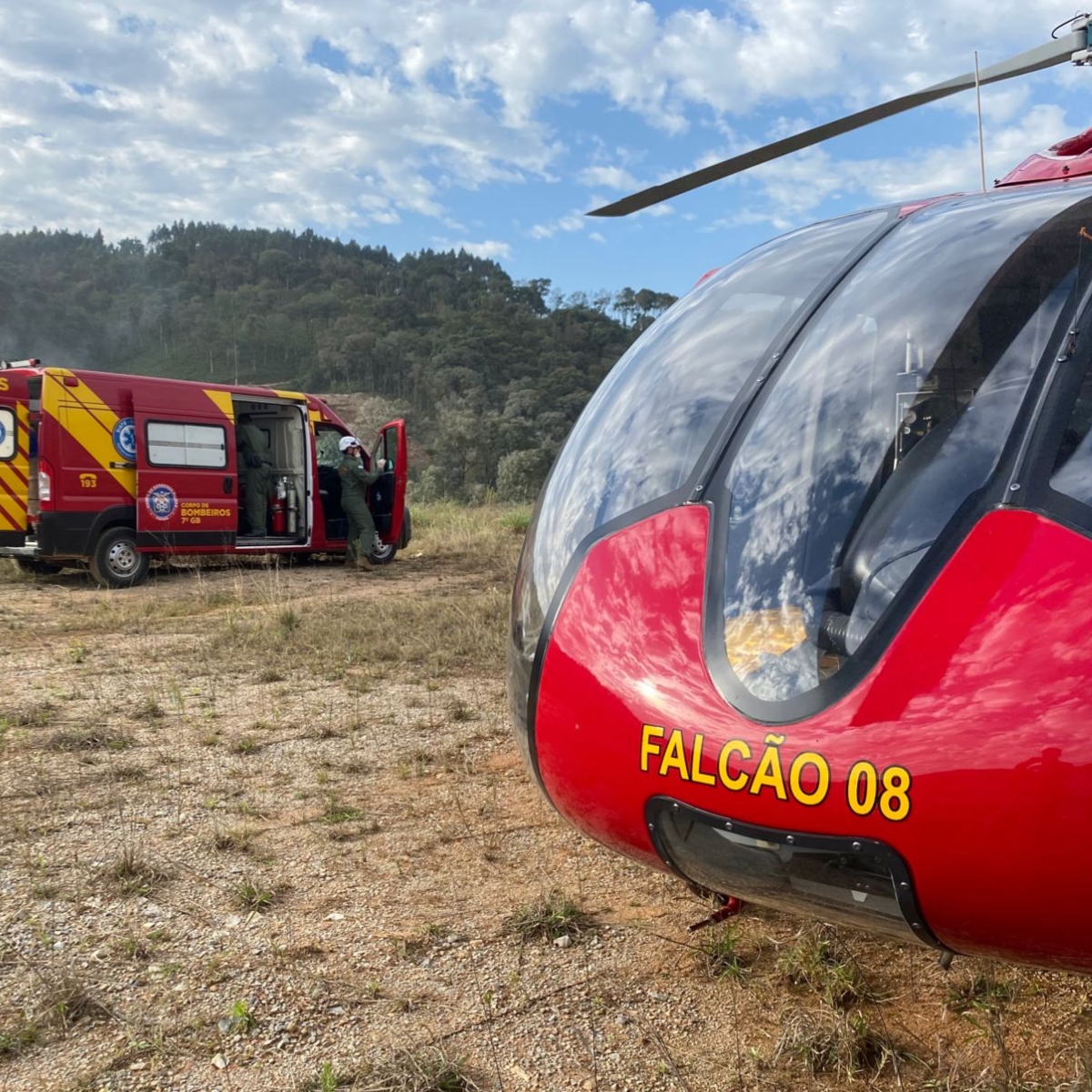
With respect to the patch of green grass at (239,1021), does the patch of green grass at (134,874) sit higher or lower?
higher

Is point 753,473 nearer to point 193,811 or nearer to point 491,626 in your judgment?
point 193,811

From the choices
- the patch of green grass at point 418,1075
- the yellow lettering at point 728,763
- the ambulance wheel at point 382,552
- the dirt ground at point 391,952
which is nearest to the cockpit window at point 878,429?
the yellow lettering at point 728,763

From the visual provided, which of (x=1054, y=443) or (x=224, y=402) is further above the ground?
(x=224, y=402)

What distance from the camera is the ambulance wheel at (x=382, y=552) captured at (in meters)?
12.8

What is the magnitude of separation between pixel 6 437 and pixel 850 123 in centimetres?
856

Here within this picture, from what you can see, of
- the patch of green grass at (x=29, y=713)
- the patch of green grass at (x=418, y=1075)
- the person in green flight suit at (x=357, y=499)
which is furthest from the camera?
the person in green flight suit at (x=357, y=499)

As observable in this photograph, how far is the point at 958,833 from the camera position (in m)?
1.56

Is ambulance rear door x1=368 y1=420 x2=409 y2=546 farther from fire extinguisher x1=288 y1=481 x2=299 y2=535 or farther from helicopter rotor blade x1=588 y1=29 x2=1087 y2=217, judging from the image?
helicopter rotor blade x1=588 y1=29 x2=1087 y2=217

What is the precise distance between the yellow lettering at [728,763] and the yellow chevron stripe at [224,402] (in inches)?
412

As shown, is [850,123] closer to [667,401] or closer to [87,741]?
[667,401]

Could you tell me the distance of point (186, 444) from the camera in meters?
11.0

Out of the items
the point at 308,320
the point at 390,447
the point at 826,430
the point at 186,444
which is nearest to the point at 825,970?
the point at 826,430

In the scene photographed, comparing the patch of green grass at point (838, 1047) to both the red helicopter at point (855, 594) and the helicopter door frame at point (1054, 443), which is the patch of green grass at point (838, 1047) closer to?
the red helicopter at point (855, 594)

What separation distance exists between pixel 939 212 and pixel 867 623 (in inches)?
51.1
